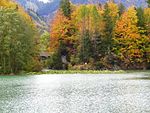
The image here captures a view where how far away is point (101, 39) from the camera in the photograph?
8512 cm

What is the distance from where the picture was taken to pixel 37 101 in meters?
30.2

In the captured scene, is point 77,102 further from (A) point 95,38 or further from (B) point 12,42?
(A) point 95,38

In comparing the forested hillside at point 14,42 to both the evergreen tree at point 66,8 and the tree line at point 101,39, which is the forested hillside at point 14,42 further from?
the evergreen tree at point 66,8

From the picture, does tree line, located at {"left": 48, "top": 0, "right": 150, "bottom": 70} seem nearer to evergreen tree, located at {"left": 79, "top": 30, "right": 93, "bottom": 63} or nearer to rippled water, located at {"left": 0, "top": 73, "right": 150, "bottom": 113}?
evergreen tree, located at {"left": 79, "top": 30, "right": 93, "bottom": 63}

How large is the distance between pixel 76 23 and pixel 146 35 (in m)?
15.7

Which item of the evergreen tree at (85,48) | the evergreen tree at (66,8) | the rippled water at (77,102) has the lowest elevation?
the rippled water at (77,102)

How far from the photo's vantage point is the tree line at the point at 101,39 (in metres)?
83.3

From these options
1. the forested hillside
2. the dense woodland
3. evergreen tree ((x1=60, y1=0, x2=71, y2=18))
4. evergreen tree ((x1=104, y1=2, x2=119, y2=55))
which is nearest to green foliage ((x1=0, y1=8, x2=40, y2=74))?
the forested hillside

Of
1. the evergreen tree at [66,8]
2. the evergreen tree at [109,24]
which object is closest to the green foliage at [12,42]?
the evergreen tree at [109,24]

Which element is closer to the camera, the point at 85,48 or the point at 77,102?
the point at 77,102

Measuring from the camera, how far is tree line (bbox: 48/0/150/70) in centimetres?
8331

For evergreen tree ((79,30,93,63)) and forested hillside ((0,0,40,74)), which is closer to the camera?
forested hillside ((0,0,40,74))

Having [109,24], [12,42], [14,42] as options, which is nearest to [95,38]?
[109,24]

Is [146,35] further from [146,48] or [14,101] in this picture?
[14,101]
